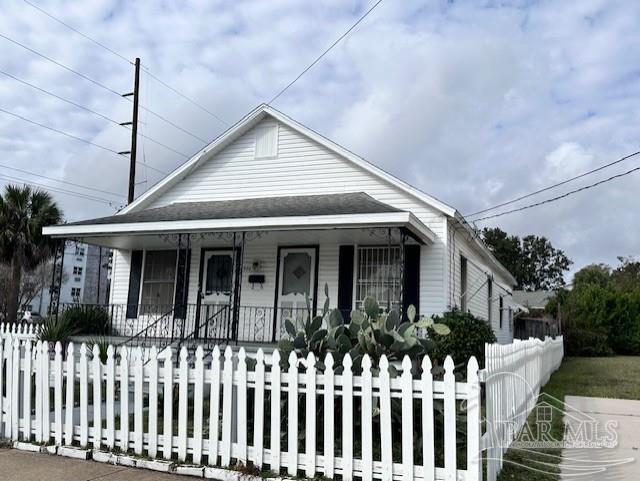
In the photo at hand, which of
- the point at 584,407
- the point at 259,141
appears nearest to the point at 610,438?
the point at 584,407

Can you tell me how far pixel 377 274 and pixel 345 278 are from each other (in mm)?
719

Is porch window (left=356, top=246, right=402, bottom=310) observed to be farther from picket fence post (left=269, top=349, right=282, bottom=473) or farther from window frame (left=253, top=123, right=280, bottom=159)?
picket fence post (left=269, top=349, right=282, bottom=473)

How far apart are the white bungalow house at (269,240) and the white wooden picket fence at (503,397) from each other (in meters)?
3.45

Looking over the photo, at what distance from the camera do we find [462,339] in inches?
392

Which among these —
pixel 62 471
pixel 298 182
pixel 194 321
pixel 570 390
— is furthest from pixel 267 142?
pixel 62 471

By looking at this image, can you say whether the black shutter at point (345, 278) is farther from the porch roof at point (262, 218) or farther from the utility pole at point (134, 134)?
the utility pole at point (134, 134)

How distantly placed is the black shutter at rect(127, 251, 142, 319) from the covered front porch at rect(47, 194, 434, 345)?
3 centimetres

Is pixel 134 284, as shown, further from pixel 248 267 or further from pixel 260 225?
pixel 260 225

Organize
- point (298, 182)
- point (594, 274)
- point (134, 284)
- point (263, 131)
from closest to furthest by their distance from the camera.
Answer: point (298, 182) < point (263, 131) < point (134, 284) < point (594, 274)

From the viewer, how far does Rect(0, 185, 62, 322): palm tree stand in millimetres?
17906

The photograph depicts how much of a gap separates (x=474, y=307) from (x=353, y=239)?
543 centimetres

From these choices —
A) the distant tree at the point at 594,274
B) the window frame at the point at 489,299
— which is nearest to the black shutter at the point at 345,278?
the window frame at the point at 489,299

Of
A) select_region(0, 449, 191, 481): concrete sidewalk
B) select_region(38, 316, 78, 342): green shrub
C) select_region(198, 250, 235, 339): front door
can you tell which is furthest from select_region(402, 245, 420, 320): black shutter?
select_region(0, 449, 191, 481): concrete sidewalk

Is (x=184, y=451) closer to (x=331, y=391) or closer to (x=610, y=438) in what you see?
(x=331, y=391)
